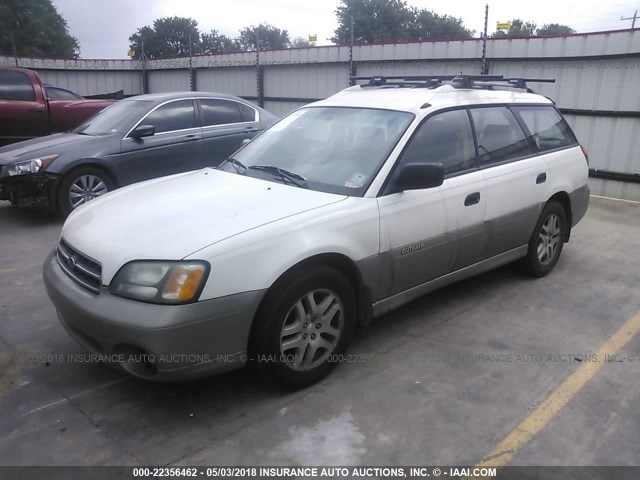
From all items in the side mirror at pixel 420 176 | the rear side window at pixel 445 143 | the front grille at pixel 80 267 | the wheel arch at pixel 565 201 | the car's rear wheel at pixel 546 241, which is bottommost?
the car's rear wheel at pixel 546 241

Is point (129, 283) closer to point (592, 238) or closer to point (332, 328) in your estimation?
point (332, 328)

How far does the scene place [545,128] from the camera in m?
4.96

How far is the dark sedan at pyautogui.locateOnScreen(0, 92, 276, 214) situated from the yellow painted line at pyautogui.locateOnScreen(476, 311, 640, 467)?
5.48 meters

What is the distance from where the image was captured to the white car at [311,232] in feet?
8.70

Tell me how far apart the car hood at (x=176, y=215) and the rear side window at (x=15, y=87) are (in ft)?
22.2

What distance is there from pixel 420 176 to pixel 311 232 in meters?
0.84

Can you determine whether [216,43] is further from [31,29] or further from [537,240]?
[537,240]

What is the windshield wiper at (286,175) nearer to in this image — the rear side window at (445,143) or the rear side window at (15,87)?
the rear side window at (445,143)

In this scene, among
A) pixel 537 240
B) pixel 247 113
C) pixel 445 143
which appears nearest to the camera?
pixel 445 143

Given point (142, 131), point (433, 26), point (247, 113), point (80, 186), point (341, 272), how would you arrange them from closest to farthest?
point (341, 272), point (80, 186), point (142, 131), point (247, 113), point (433, 26)

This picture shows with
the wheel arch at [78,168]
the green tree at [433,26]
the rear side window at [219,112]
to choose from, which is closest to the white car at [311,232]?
the wheel arch at [78,168]

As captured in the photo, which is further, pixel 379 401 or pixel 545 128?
pixel 545 128

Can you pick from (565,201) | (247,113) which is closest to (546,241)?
(565,201)

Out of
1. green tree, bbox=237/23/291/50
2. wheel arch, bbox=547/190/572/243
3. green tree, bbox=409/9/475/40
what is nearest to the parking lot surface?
wheel arch, bbox=547/190/572/243
